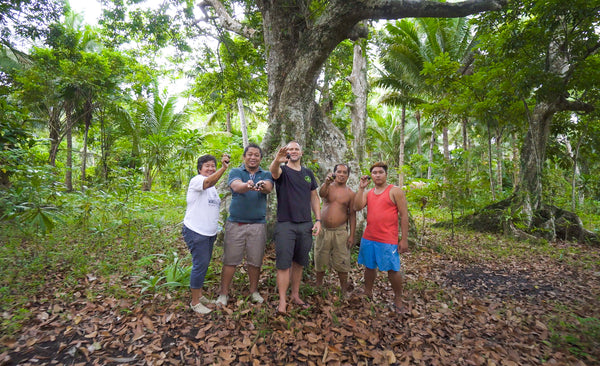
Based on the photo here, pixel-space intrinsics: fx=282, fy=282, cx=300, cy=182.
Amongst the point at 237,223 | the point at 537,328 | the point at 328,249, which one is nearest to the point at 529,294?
the point at 537,328

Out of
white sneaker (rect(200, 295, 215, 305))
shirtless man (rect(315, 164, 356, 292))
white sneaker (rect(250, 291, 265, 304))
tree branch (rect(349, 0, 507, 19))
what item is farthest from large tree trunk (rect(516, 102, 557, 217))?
white sneaker (rect(200, 295, 215, 305))

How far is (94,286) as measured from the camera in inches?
151

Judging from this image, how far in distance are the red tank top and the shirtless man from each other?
0.29m

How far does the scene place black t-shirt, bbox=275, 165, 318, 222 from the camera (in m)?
3.53

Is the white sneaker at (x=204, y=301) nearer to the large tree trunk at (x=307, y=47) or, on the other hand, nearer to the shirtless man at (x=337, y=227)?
the shirtless man at (x=337, y=227)

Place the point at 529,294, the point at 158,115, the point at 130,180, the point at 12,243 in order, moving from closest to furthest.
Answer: the point at 529,294 < the point at 12,243 < the point at 130,180 < the point at 158,115

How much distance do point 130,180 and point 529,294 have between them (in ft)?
24.2

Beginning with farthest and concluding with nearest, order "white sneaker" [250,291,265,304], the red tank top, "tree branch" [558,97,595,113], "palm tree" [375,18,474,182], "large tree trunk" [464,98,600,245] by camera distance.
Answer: "palm tree" [375,18,474,182]
"large tree trunk" [464,98,600,245]
"tree branch" [558,97,595,113]
the red tank top
"white sneaker" [250,291,265,304]

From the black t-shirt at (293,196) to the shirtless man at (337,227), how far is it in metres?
0.41

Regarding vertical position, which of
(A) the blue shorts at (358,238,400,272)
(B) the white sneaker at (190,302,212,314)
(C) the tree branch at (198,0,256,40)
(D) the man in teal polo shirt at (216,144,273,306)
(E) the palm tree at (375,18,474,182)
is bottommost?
(B) the white sneaker at (190,302,212,314)

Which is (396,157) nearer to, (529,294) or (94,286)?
(529,294)

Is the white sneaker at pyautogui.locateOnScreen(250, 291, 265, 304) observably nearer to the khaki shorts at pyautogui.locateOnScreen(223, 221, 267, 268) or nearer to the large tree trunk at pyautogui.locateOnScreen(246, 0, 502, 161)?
the khaki shorts at pyautogui.locateOnScreen(223, 221, 267, 268)

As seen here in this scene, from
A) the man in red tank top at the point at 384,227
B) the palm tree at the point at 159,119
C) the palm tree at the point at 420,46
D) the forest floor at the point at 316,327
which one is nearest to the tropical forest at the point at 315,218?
the forest floor at the point at 316,327

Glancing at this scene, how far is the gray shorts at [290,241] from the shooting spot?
350cm
